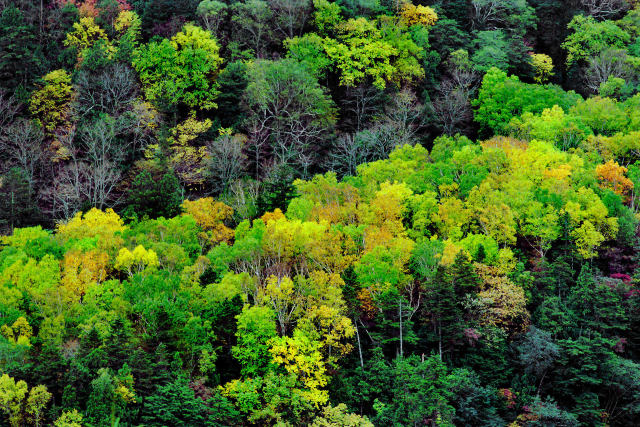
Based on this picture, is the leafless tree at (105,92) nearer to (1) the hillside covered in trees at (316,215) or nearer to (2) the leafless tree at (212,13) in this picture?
(1) the hillside covered in trees at (316,215)

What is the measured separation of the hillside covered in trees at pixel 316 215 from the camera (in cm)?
5691

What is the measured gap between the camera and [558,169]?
73500 millimetres

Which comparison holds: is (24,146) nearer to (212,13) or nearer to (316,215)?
(212,13)

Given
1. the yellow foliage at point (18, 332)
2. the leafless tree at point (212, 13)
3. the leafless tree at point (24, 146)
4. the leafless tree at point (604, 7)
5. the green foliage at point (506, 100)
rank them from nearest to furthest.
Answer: the yellow foliage at point (18, 332) → the leafless tree at point (24, 146) → the green foliage at point (506, 100) → the leafless tree at point (212, 13) → the leafless tree at point (604, 7)

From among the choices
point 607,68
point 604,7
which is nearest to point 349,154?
point 607,68

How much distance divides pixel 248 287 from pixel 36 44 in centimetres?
4618

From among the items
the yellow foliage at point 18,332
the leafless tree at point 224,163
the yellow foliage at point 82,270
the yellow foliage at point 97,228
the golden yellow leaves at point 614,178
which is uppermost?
the golden yellow leaves at point 614,178

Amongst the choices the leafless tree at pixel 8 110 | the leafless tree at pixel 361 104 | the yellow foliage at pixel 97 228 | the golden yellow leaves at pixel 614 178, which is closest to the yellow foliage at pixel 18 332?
the yellow foliage at pixel 97 228

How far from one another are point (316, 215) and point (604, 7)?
5717 cm

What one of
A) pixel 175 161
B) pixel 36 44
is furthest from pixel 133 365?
pixel 36 44

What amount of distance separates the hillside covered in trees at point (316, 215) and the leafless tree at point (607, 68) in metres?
0.23

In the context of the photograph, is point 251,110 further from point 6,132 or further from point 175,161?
point 6,132

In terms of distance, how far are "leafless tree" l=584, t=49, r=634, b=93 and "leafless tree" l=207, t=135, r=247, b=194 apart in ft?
129

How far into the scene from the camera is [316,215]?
69.3 meters
